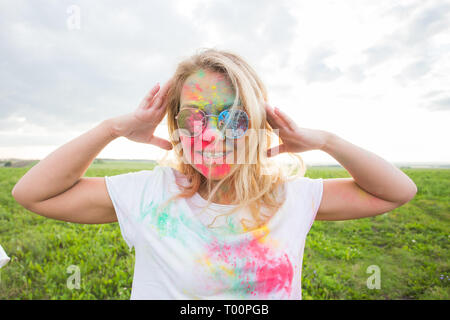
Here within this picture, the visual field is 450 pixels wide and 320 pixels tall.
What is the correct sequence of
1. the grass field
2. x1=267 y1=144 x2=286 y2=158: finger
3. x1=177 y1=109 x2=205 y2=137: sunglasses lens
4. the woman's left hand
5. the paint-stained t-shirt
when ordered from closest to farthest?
the paint-stained t-shirt → x1=177 y1=109 x2=205 y2=137: sunglasses lens → the woman's left hand → x1=267 y1=144 x2=286 y2=158: finger → the grass field

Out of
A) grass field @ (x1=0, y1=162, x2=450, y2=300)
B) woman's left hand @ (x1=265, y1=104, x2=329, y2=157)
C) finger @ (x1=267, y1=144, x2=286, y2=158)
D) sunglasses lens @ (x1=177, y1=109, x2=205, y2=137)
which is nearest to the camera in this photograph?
sunglasses lens @ (x1=177, y1=109, x2=205, y2=137)

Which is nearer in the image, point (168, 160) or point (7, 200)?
point (168, 160)

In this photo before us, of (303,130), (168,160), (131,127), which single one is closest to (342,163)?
(303,130)

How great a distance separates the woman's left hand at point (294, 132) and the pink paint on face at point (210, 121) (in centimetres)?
32

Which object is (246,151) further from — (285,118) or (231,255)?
(231,255)

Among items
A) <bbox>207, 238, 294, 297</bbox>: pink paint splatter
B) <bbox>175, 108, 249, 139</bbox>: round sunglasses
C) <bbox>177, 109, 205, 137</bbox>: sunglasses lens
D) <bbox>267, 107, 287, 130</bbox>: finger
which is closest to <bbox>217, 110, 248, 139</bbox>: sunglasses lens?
<bbox>175, 108, 249, 139</bbox>: round sunglasses

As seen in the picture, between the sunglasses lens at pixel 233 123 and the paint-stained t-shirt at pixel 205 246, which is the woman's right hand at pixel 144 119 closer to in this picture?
the paint-stained t-shirt at pixel 205 246

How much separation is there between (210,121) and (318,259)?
382 centimetres

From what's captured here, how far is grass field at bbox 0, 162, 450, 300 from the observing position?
3543 millimetres

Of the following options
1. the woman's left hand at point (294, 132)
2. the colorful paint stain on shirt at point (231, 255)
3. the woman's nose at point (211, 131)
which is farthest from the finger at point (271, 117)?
the colorful paint stain on shirt at point (231, 255)

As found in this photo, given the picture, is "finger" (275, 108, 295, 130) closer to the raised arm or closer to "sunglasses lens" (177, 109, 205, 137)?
"sunglasses lens" (177, 109, 205, 137)
